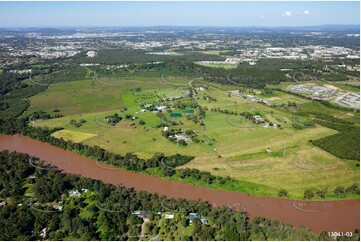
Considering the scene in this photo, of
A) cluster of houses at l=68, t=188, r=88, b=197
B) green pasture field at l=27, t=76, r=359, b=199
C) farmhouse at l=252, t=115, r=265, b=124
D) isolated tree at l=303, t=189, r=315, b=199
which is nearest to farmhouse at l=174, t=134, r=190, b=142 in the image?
green pasture field at l=27, t=76, r=359, b=199

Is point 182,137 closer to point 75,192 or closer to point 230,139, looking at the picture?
point 230,139

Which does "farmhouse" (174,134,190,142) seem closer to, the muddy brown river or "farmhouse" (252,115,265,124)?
the muddy brown river

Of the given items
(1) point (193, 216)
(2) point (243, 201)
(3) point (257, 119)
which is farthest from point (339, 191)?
(3) point (257, 119)

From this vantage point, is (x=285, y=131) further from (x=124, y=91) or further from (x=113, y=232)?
(x=124, y=91)

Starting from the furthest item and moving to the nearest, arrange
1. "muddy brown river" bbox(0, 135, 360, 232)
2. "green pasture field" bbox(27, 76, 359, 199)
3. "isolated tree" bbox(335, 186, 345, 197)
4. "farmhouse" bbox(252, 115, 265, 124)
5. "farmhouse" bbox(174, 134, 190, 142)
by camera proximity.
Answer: "farmhouse" bbox(252, 115, 265, 124), "farmhouse" bbox(174, 134, 190, 142), "green pasture field" bbox(27, 76, 359, 199), "isolated tree" bbox(335, 186, 345, 197), "muddy brown river" bbox(0, 135, 360, 232)

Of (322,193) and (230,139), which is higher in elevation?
(230,139)
